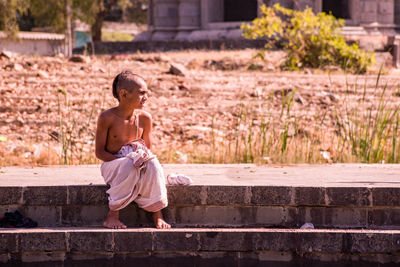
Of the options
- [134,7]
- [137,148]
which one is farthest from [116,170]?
[134,7]

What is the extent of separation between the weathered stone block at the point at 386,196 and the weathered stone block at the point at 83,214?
1.93 meters

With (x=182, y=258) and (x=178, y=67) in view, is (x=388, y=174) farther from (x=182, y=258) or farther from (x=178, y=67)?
(x=178, y=67)

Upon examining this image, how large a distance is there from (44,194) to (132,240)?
2.61 feet

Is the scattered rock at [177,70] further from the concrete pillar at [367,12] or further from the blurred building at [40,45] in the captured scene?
the blurred building at [40,45]

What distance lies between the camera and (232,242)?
4.46 m

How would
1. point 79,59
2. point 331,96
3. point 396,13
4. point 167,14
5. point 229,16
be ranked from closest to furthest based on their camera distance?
point 331,96, point 79,59, point 396,13, point 167,14, point 229,16

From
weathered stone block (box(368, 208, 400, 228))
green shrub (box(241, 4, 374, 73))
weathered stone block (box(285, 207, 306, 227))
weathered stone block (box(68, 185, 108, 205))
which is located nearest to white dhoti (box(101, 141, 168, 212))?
weathered stone block (box(68, 185, 108, 205))

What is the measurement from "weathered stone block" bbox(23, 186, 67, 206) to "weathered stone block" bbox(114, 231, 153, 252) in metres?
0.61

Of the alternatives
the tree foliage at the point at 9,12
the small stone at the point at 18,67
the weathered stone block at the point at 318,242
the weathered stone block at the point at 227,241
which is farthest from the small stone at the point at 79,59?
the weathered stone block at the point at 318,242

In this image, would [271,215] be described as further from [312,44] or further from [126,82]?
[312,44]

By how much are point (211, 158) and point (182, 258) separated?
2.74 metres

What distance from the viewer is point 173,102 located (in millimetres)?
11328

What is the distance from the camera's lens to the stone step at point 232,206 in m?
4.75

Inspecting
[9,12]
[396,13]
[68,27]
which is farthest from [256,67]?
[68,27]
